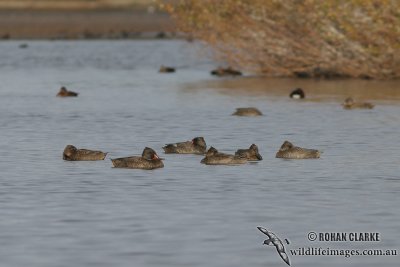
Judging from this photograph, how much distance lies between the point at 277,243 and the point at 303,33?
1416 inches

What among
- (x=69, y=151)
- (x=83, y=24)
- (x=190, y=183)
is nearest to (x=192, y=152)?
(x=69, y=151)

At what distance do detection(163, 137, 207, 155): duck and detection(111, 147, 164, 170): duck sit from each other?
2089mm

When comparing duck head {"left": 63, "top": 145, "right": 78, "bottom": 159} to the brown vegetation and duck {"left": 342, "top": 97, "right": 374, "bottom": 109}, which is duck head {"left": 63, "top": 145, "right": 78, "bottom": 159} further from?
the brown vegetation

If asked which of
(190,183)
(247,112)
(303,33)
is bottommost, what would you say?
(190,183)

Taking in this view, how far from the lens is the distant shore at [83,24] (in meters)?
103

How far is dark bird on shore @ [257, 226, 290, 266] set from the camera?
50.1 ft

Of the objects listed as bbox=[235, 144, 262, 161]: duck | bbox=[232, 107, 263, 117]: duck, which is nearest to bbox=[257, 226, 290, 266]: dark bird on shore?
bbox=[235, 144, 262, 161]: duck

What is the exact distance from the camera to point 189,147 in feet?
84.4

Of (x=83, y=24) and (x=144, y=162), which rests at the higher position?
(x=83, y=24)

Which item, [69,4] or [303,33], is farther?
[69,4]

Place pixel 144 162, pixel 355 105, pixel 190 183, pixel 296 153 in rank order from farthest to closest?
pixel 355 105, pixel 296 153, pixel 144 162, pixel 190 183

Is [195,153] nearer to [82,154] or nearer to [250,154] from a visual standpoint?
[250,154]

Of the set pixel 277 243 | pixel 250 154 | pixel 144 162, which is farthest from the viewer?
pixel 250 154

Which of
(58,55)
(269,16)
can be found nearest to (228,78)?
(269,16)
